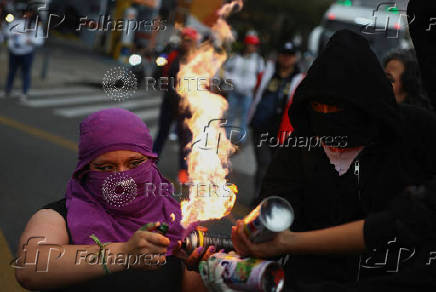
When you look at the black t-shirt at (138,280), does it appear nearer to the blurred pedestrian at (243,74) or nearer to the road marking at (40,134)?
the road marking at (40,134)

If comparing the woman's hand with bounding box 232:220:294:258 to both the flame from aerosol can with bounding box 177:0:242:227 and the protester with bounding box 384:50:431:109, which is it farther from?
the protester with bounding box 384:50:431:109

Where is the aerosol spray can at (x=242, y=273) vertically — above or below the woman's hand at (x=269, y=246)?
below

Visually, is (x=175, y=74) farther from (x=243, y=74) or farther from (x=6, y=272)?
(x=243, y=74)

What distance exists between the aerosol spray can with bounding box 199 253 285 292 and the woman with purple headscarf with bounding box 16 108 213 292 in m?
0.20

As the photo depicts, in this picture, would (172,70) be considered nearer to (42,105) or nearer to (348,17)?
(42,105)

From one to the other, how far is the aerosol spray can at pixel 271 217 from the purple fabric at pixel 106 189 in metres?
0.71

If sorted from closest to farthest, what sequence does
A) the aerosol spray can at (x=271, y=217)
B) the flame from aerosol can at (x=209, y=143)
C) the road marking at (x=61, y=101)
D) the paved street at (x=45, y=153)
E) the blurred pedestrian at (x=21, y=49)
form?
the aerosol spray can at (x=271, y=217)
the flame from aerosol can at (x=209, y=143)
the paved street at (x=45, y=153)
the blurred pedestrian at (x=21, y=49)
the road marking at (x=61, y=101)

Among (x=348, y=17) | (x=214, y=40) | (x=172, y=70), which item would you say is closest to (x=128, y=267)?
(x=214, y=40)

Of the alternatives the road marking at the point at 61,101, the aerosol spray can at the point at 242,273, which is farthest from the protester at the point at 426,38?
the road marking at the point at 61,101

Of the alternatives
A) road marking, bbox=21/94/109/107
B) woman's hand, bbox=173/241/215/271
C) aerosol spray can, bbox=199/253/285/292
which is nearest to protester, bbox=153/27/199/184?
woman's hand, bbox=173/241/215/271

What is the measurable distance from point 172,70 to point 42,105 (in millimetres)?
6296

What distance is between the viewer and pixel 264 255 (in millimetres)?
1672

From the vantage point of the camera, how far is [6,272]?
3.71m

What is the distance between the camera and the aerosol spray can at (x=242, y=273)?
162cm
